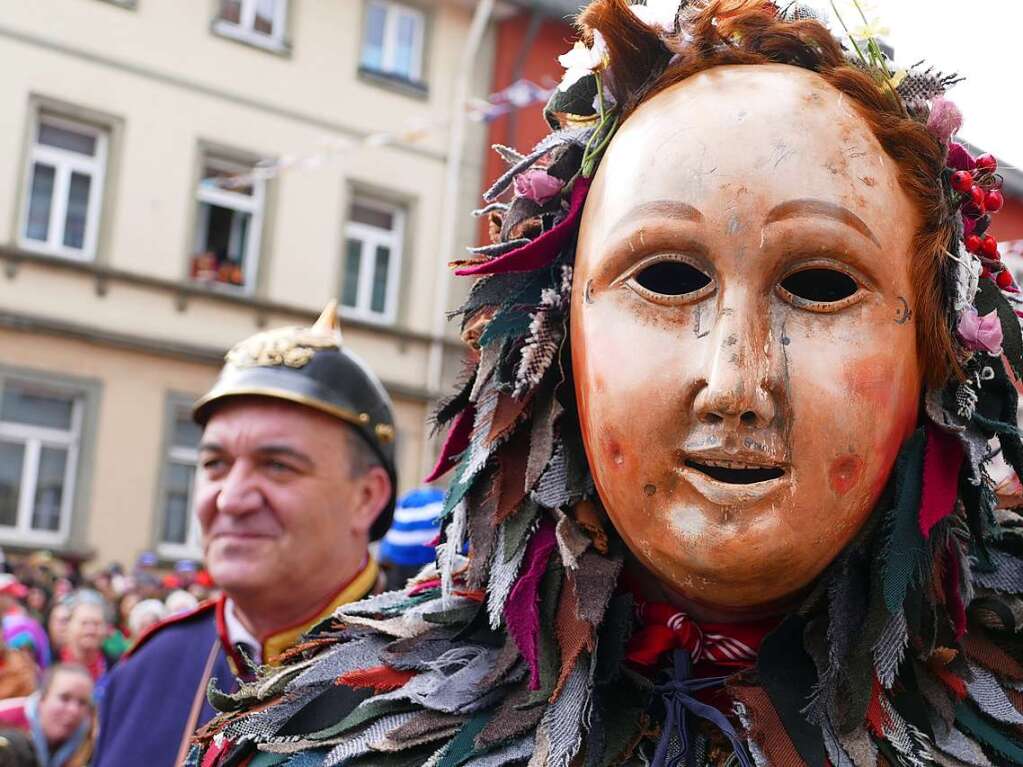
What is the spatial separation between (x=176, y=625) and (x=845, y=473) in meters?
2.44

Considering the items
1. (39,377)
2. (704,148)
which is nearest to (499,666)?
(704,148)

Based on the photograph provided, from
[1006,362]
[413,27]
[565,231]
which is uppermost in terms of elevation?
[413,27]

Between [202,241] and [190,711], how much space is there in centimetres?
1019

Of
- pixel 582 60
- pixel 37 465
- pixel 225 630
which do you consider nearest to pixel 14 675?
pixel 225 630

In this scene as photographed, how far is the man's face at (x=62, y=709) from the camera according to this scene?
4.50 m

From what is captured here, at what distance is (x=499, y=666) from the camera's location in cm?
194

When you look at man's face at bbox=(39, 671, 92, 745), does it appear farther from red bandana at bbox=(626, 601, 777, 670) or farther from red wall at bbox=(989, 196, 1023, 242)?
red wall at bbox=(989, 196, 1023, 242)

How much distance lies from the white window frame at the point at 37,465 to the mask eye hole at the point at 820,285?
431 inches

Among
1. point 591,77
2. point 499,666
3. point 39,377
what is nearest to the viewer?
point 499,666

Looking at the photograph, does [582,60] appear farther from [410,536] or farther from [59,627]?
[59,627]

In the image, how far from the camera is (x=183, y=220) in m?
12.6

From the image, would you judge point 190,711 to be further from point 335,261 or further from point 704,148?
point 335,261

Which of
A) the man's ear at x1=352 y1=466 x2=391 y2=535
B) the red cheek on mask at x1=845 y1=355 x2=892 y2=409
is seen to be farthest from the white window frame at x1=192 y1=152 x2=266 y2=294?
the red cheek on mask at x1=845 y1=355 x2=892 y2=409

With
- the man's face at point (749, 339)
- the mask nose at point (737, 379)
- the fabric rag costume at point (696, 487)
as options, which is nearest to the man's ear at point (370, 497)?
the fabric rag costume at point (696, 487)
